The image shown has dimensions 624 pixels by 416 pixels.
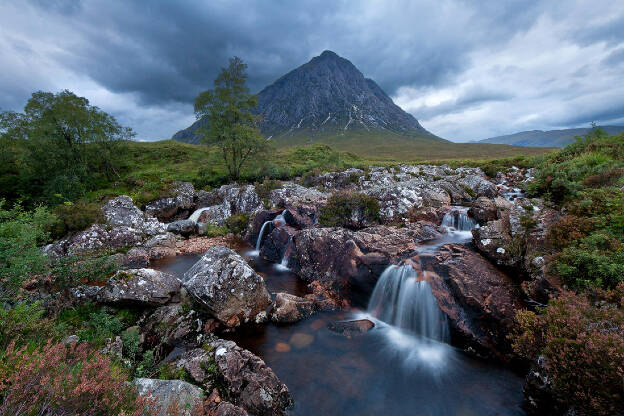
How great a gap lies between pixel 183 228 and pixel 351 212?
16.2m

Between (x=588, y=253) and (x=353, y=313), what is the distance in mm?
8262

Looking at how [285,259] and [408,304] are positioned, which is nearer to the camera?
[408,304]

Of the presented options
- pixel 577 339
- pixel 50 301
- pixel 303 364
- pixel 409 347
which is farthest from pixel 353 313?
pixel 50 301

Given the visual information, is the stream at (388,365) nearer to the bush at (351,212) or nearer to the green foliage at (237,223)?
the bush at (351,212)

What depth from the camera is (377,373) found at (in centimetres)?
807

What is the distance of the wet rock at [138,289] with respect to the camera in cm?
947

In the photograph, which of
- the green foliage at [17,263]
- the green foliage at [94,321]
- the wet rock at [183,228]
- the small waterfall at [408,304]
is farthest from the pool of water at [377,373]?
the wet rock at [183,228]

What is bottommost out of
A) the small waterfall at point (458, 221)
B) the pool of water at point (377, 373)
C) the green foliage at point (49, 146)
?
the pool of water at point (377, 373)

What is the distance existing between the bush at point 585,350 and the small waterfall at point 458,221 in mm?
9446

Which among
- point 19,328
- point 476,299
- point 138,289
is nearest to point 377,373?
point 476,299

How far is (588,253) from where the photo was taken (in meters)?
6.85

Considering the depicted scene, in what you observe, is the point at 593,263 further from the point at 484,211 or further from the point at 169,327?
the point at 169,327

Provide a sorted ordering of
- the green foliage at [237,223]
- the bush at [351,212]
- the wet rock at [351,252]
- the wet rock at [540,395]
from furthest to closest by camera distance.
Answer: the green foliage at [237,223] < the bush at [351,212] < the wet rock at [351,252] < the wet rock at [540,395]

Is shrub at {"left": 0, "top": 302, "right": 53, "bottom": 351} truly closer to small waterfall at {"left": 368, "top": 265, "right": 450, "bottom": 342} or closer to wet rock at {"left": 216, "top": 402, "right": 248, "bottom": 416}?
wet rock at {"left": 216, "top": 402, "right": 248, "bottom": 416}
